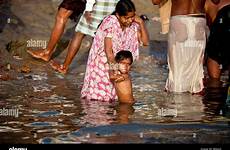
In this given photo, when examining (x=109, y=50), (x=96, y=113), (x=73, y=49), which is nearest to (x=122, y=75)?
(x=109, y=50)

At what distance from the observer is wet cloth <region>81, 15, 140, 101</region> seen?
700cm

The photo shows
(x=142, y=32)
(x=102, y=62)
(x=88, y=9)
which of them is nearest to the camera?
(x=102, y=62)

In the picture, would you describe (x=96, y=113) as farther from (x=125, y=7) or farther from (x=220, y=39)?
(x=220, y=39)

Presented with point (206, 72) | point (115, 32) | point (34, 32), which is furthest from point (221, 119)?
point (34, 32)

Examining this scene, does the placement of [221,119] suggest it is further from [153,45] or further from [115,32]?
[153,45]

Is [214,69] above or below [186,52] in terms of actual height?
below

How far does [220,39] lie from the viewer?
8.54m

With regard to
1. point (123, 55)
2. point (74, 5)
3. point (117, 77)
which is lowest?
point (117, 77)

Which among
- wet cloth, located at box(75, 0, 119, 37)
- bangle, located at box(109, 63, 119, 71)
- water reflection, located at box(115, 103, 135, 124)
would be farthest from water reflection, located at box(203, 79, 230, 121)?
wet cloth, located at box(75, 0, 119, 37)

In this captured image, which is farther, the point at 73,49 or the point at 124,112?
the point at 73,49

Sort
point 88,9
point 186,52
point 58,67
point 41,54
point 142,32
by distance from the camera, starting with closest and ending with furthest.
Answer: point 142,32 → point 186,52 → point 88,9 → point 58,67 → point 41,54

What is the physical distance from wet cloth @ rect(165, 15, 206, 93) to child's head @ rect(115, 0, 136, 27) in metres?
1.03

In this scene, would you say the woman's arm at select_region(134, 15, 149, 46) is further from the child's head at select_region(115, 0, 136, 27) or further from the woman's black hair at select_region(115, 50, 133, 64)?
the woman's black hair at select_region(115, 50, 133, 64)

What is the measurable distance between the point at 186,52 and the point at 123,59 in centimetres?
123
